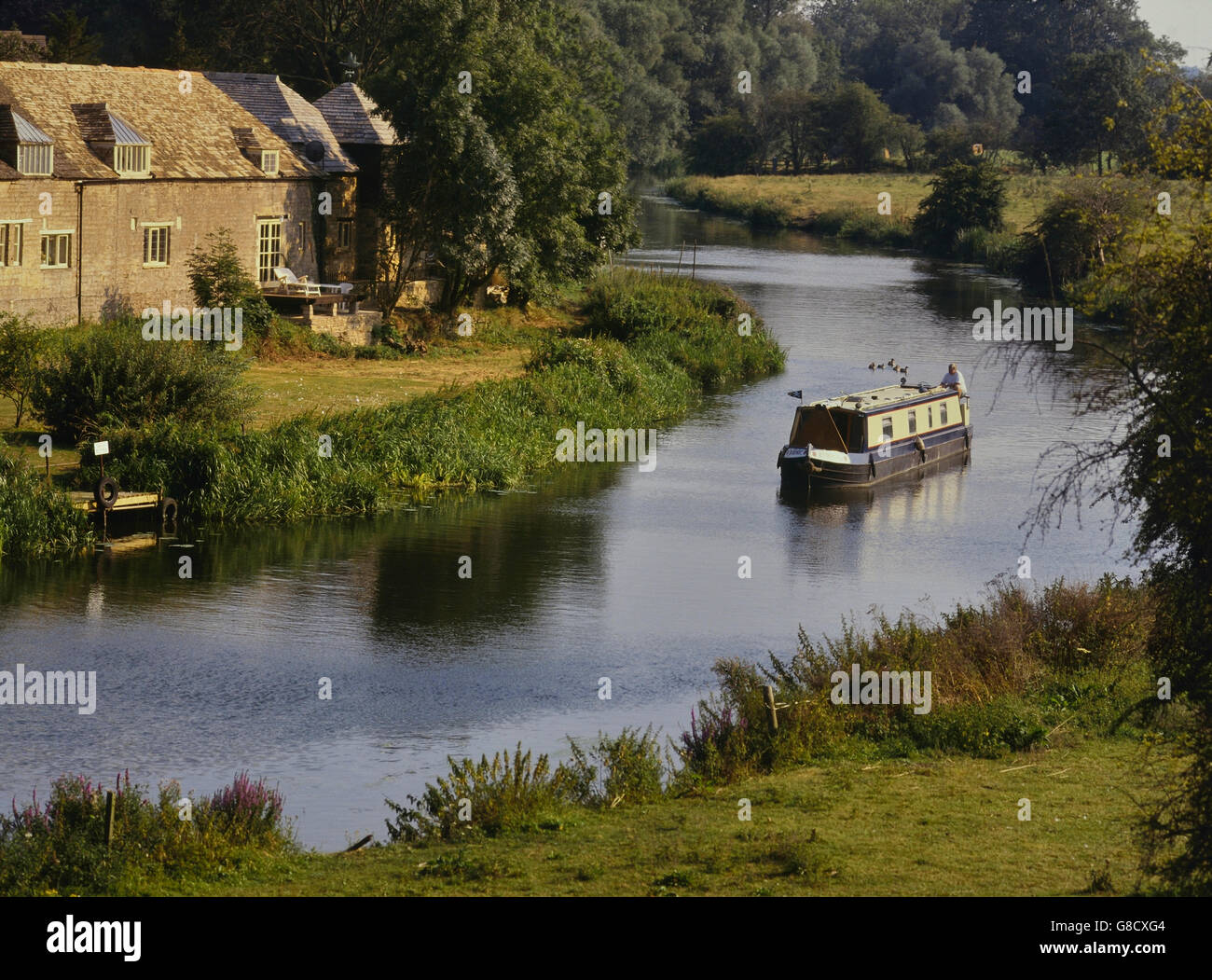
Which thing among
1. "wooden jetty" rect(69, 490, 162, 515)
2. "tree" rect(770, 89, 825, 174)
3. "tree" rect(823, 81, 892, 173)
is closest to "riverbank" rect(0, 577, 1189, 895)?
"wooden jetty" rect(69, 490, 162, 515)

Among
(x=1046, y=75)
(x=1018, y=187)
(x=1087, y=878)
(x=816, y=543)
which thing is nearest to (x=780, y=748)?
(x=1087, y=878)

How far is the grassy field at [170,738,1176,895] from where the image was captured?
43.0 ft

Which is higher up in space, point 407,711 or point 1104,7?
point 1104,7

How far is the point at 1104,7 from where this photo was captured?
150 meters

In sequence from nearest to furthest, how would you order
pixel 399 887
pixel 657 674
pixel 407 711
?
pixel 399 887
pixel 407 711
pixel 657 674

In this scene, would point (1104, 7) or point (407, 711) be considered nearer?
point (407, 711)

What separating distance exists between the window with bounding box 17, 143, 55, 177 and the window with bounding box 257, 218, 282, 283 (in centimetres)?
821

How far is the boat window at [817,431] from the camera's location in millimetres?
38031

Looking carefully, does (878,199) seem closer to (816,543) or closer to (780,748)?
(816,543)

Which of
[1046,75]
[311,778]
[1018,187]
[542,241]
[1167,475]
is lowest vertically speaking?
[311,778]
